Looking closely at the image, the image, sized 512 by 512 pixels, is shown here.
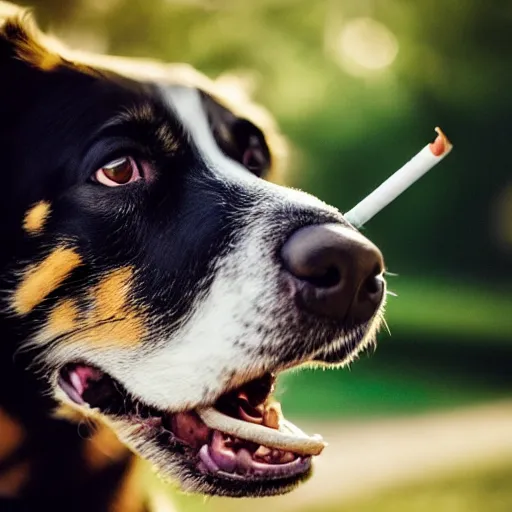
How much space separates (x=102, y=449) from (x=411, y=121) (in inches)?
120

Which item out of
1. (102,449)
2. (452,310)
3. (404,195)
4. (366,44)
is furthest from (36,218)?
(404,195)

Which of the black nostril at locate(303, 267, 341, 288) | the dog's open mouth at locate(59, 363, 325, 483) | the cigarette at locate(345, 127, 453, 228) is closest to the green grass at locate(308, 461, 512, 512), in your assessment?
the dog's open mouth at locate(59, 363, 325, 483)

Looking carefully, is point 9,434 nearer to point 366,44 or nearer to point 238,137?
point 238,137

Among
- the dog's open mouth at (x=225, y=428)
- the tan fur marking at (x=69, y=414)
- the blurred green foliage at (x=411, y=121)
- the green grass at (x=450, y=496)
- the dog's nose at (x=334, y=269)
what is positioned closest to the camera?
the dog's nose at (x=334, y=269)

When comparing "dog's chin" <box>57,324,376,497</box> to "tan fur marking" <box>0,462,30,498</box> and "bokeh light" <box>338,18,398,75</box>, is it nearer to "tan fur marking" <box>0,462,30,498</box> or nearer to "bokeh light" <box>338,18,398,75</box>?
"tan fur marking" <box>0,462,30,498</box>

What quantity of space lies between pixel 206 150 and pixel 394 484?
1.66m

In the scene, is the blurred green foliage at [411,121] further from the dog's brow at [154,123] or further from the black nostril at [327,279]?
the black nostril at [327,279]

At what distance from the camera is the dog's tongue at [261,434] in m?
1.17

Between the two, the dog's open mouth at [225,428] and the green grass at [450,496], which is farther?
→ the green grass at [450,496]

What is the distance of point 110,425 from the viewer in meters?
1.25

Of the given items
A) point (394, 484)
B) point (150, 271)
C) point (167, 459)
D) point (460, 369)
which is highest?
point (460, 369)

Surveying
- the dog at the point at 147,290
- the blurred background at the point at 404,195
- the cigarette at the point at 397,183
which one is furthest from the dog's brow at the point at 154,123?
the blurred background at the point at 404,195

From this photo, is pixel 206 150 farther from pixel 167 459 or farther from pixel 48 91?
pixel 167 459

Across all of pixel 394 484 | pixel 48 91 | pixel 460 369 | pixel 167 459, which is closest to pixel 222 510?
pixel 394 484
